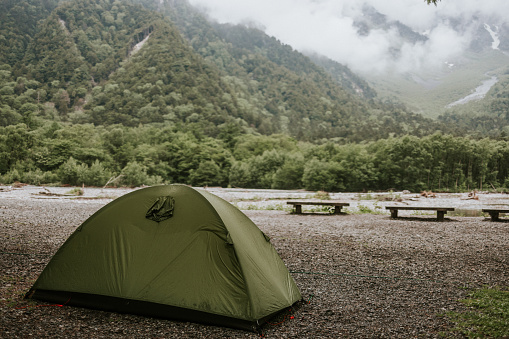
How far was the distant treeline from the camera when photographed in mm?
40250

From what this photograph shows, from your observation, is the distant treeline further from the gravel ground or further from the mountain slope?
the gravel ground

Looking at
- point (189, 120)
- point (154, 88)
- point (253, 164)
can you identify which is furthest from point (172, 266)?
point (154, 88)

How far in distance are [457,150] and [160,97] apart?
61.6 m

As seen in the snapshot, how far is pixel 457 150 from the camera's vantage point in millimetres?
45969

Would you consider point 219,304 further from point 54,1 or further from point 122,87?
point 54,1

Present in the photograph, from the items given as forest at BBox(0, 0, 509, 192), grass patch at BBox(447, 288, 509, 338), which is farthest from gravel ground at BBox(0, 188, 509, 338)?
forest at BBox(0, 0, 509, 192)

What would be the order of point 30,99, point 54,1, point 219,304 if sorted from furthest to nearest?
point 54,1 < point 30,99 < point 219,304

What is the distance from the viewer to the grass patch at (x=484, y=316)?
→ 425 cm

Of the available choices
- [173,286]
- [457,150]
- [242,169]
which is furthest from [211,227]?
[457,150]

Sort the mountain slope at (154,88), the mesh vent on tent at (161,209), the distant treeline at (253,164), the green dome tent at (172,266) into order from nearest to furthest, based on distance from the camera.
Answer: the green dome tent at (172,266) < the mesh vent on tent at (161,209) < the distant treeline at (253,164) < the mountain slope at (154,88)

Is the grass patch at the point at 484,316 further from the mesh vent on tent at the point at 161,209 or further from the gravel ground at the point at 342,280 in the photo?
the mesh vent on tent at the point at 161,209

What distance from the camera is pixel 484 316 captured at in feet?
15.4

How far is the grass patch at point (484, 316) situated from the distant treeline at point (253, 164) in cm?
3567

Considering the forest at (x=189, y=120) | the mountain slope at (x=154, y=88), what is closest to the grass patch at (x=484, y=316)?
the forest at (x=189, y=120)
